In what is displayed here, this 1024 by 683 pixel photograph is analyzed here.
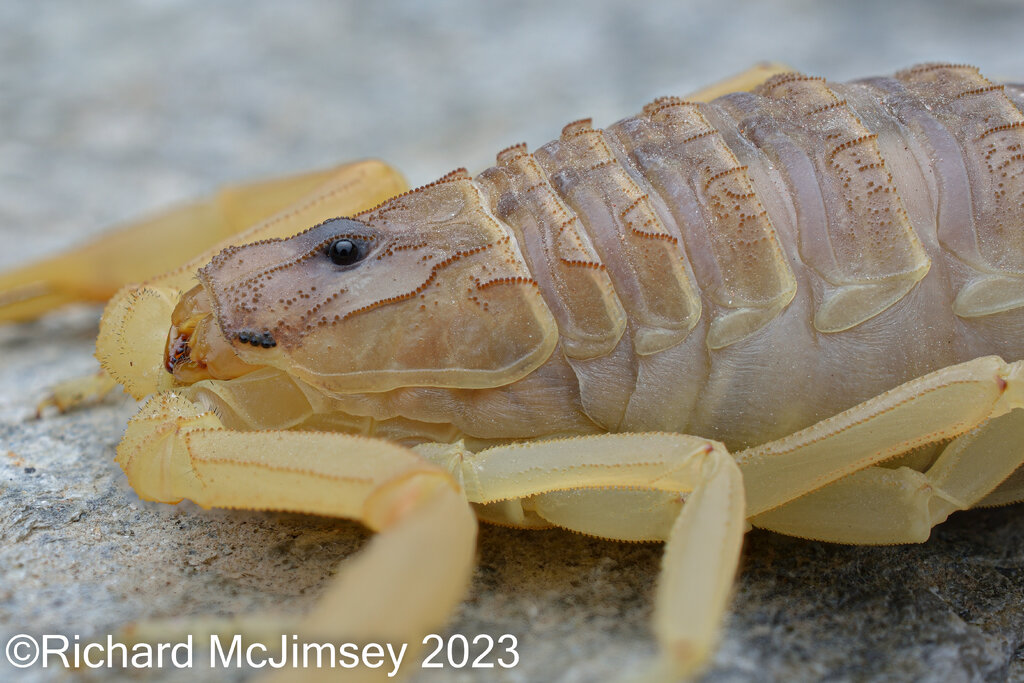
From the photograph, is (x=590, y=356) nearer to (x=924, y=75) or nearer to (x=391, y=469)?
(x=391, y=469)

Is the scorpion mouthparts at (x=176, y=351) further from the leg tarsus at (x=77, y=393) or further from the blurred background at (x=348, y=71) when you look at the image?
the blurred background at (x=348, y=71)

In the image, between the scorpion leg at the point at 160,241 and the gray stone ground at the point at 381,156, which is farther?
the scorpion leg at the point at 160,241

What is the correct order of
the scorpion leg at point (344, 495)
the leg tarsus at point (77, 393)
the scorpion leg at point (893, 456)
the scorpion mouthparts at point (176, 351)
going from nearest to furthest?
the scorpion leg at point (344, 495), the scorpion leg at point (893, 456), the scorpion mouthparts at point (176, 351), the leg tarsus at point (77, 393)

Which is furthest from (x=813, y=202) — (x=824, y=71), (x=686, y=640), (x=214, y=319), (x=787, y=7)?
(x=787, y=7)

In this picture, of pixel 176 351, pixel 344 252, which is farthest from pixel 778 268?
pixel 176 351

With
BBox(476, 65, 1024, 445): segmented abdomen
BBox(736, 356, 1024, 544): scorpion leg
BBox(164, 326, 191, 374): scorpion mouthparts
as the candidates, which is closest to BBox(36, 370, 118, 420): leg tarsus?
BBox(164, 326, 191, 374): scorpion mouthparts

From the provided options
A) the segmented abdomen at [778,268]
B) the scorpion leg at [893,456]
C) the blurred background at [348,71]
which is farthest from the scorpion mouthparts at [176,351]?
the blurred background at [348,71]

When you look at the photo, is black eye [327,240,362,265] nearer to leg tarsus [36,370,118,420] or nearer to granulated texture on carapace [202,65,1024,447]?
granulated texture on carapace [202,65,1024,447]
